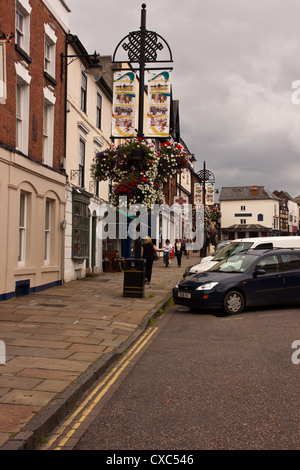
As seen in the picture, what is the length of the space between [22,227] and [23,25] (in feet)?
18.8

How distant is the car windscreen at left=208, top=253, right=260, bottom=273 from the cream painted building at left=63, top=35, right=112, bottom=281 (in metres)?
6.38

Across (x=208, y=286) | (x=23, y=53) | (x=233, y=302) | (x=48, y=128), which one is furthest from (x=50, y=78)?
(x=233, y=302)

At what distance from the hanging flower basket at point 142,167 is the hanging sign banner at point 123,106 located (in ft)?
1.76

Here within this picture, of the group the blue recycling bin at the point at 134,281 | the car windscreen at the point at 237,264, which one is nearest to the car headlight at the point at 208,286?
the car windscreen at the point at 237,264

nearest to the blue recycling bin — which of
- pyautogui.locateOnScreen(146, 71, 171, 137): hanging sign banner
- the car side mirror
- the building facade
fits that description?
the building facade

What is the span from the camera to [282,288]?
12.0 meters

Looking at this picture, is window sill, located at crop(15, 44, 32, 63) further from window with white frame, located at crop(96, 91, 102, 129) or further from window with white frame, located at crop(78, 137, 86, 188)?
window with white frame, located at crop(96, 91, 102, 129)

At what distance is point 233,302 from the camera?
11.4 metres

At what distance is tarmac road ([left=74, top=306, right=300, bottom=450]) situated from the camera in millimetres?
4035

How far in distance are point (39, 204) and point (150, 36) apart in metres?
5.88

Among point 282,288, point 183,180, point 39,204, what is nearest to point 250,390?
point 282,288

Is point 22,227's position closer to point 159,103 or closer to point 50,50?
point 159,103

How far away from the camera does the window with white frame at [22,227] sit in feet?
44.7
